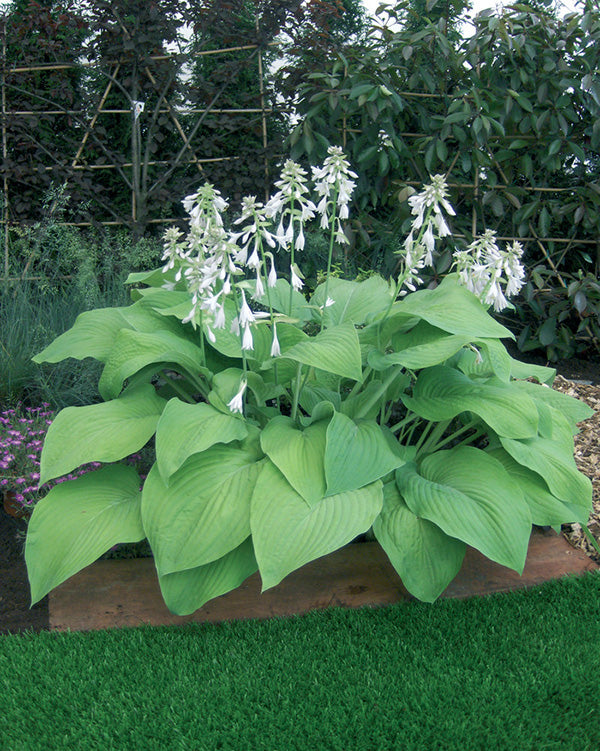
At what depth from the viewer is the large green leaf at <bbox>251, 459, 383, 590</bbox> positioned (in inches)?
77.4

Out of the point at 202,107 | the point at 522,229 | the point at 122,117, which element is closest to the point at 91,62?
the point at 122,117

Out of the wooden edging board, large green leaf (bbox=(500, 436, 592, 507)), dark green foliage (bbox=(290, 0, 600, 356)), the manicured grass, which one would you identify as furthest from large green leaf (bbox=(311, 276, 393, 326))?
dark green foliage (bbox=(290, 0, 600, 356))

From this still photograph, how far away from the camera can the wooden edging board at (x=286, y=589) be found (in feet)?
7.54

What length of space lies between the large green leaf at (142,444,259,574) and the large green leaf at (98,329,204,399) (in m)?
0.32

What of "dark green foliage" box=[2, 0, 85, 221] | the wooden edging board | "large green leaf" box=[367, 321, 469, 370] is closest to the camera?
"large green leaf" box=[367, 321, 469, 370]

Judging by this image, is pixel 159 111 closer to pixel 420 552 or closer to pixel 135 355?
pixel 135 355

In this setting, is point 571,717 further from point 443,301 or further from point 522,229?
point 522,229

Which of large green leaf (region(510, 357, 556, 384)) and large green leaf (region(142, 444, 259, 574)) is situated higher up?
large green leaf (region(510, 357, 556, 384))

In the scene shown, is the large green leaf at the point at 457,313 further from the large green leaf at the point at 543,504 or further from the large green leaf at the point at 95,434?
the large green leaf at the point at 95,434

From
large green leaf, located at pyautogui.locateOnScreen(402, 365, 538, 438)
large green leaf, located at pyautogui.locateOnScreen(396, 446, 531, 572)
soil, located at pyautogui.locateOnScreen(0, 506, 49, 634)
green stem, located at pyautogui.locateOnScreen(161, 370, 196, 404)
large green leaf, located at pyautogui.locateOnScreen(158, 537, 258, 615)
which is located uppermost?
large green leaf, located at pyautogui.locateOnScreen(402, 365, 538, 438)

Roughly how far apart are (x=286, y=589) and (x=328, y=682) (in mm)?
480

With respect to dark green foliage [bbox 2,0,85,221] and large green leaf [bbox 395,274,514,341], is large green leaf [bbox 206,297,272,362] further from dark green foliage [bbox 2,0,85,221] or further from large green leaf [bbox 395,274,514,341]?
dark green foliage [bbox 2,0,85,221]

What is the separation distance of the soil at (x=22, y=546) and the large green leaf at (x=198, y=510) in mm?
559

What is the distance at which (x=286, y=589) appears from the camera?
2.38 metres
